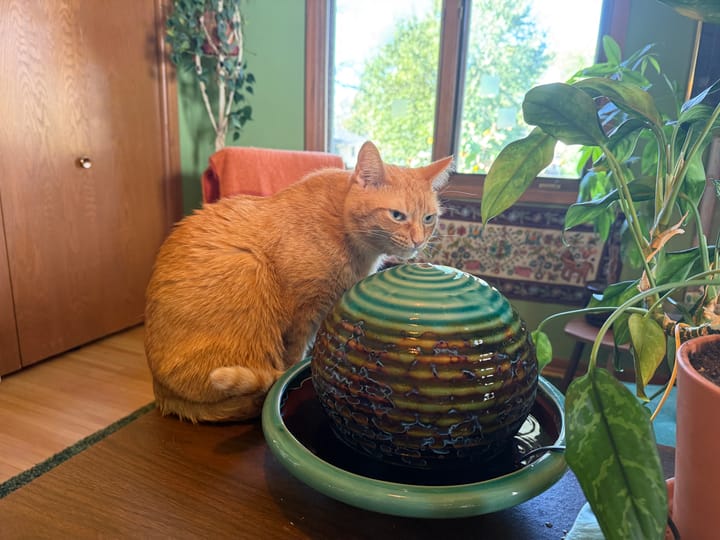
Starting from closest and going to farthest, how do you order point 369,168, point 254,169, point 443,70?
point 369,168 → point 254,169 → point 443,70

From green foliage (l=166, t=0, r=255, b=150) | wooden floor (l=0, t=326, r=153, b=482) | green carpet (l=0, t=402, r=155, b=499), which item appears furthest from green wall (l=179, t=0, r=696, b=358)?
green carpet (l=0, t=402, r=155, b=499)

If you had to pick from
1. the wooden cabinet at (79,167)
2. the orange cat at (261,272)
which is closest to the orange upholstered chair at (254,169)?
the wooden cabinet at (79,167)

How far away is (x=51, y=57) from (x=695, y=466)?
2.29 meters

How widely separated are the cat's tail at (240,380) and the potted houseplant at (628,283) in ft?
1.20

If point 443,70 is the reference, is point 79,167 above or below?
below

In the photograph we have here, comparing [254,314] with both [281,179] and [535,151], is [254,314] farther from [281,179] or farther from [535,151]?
[281,179]

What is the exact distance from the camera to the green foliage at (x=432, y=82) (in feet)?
7.04

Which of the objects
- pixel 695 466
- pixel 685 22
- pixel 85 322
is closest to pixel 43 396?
pixel 85 322

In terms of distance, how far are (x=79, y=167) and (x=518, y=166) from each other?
2.03 metres

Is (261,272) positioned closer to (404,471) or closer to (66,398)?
(404,471)

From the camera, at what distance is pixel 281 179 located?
6.50ft

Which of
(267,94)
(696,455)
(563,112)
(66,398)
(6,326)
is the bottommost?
(66,398)

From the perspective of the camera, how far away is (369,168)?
0.89m

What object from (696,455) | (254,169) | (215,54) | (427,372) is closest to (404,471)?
(427,372)
